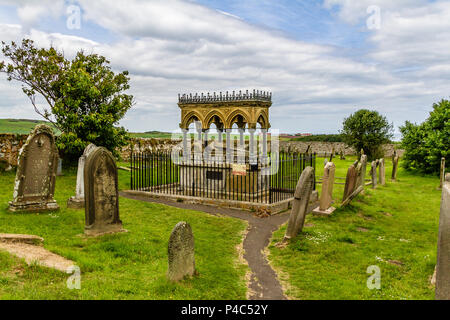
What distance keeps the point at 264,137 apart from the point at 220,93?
3344 millimetres

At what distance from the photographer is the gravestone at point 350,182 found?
11.9m

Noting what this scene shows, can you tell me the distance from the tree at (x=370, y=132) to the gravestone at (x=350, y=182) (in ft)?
79.4

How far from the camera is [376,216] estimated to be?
1174 centimetres

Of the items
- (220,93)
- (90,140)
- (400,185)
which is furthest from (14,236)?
(400,185)

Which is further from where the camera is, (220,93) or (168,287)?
(220,93)

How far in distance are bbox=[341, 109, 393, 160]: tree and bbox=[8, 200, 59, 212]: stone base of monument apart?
3231 centimetres

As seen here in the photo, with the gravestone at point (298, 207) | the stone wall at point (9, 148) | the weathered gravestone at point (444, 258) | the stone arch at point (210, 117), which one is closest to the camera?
the weathered gravestone at point (444, 258)

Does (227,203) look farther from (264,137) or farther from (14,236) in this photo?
(14,236)

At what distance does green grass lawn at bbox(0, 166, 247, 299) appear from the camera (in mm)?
4945

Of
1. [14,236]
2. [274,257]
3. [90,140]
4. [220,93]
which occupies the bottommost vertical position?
[274,257]

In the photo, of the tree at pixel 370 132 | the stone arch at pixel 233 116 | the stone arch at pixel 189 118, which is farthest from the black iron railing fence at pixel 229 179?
the tree at pixel 370 132

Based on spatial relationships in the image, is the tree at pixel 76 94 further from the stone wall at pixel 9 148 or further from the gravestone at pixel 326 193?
the gravestone at pixel 326 193
